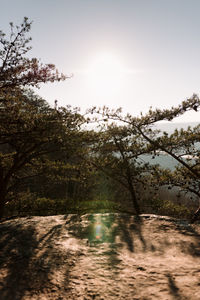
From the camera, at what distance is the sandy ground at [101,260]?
1.68m

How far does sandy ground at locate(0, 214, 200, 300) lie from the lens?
1.68m

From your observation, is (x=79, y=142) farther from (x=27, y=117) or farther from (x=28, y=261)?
A: (x=28, y=261)

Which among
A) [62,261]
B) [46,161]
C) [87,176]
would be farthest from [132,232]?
[46,161]

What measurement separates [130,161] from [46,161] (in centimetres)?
314

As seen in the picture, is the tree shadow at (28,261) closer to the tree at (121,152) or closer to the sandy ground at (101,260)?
the sandy ground at (101,260)

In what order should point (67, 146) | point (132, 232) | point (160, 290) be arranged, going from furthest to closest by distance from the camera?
point (67, 146)
point (132, 232)
point (160, 290)

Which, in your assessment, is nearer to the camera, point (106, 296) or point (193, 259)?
point (106, 296)

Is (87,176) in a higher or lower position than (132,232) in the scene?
higher

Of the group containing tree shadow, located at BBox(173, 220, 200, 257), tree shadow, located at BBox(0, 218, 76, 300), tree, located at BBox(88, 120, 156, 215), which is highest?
tree, located at BBox(88, 120, 156, 215)

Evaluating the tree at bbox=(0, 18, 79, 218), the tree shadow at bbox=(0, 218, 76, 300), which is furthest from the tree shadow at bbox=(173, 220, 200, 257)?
the tree at bbox=(0, 18, 79, 218)

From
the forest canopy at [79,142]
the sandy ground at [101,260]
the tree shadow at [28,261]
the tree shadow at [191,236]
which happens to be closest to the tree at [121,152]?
the forest canopy at [79,142]

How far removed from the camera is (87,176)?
6941 millimetres

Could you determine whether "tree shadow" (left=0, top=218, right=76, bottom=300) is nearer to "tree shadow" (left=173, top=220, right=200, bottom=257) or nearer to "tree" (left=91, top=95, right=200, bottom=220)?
"tree shadow" (left=173, top=220, right=200, bottom=257)

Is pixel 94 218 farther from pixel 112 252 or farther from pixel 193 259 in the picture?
pixel 193 259
